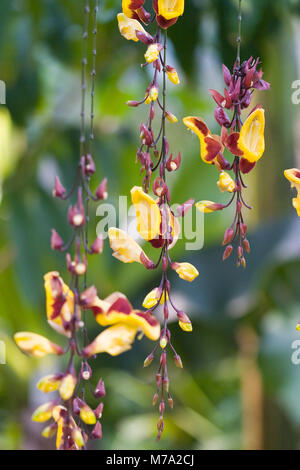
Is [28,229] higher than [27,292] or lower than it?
higher

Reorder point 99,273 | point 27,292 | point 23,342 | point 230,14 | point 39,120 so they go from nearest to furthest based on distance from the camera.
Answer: point 23,342 → point 230,14 → point 27,292 → point 39,120 → point 99,273

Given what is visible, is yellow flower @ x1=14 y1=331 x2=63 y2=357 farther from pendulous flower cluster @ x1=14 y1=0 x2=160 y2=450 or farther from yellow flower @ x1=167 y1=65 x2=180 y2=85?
yellow flower @ x1=167 y1=65 x2=180 y2=85

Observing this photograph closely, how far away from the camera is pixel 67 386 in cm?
27

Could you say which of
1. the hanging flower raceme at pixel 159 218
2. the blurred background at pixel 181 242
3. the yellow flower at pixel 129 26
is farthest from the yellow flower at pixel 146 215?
the blurred background at pixel 181 242

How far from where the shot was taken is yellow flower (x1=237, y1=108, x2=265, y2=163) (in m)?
0.32

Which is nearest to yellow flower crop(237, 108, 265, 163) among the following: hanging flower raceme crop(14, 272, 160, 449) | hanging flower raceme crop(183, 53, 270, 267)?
hanging flower raceme crop(183, 53, 270, 267)

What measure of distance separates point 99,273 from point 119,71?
61cm

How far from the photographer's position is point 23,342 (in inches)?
11.4

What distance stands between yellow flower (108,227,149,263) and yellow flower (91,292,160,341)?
4 centimetres

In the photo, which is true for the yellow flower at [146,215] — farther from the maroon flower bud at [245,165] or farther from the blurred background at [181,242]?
the blurred background at [181,242]

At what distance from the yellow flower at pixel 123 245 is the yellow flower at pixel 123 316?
0.04m

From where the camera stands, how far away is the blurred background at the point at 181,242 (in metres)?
1.18
